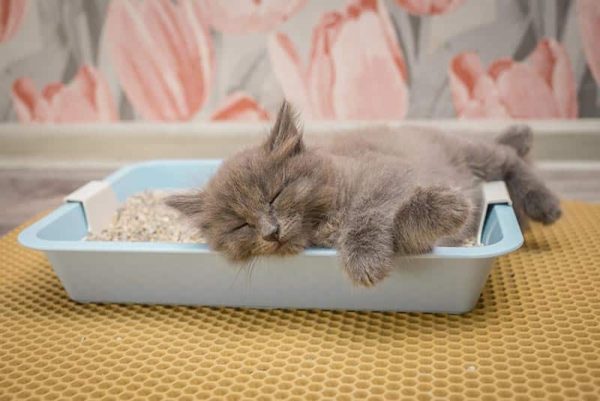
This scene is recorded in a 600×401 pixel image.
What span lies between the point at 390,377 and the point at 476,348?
0.24 metres

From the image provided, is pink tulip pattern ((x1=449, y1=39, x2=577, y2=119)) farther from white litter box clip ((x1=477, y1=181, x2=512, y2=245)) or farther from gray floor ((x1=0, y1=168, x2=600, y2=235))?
white litter box clip ((x1=477, y1=181, x2=512, y2=245))

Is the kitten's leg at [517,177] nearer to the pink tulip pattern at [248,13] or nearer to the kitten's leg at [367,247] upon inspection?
the kitten's leg at [367,247]

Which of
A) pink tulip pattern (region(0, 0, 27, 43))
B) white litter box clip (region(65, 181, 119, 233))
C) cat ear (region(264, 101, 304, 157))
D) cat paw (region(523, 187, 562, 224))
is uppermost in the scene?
pink tulip pattern (region(0, 0, 27, 43))

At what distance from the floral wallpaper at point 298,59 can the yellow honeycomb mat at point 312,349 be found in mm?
1171

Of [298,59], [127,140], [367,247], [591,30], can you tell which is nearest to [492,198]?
[367,247]

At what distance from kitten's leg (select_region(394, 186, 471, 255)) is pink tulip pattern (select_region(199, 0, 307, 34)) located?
160 centimetres

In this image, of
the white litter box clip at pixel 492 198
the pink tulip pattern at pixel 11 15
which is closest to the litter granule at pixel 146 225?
the white litter box clip at pixel 492 198

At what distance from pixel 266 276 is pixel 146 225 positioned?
25.8 inches

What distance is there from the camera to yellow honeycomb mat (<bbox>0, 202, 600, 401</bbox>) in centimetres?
133

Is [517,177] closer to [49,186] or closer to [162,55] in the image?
[162,55]

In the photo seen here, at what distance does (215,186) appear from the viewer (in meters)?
1.67

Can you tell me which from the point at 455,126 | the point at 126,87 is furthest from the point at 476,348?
the point at 126,87

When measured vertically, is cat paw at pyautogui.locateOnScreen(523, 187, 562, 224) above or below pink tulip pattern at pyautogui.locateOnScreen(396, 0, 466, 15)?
below

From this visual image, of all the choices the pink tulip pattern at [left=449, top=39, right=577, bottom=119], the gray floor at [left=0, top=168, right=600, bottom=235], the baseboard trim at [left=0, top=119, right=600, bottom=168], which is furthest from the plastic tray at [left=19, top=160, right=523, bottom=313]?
the baseboard trim at [left=0, top=119, right=600, bottom=168]
